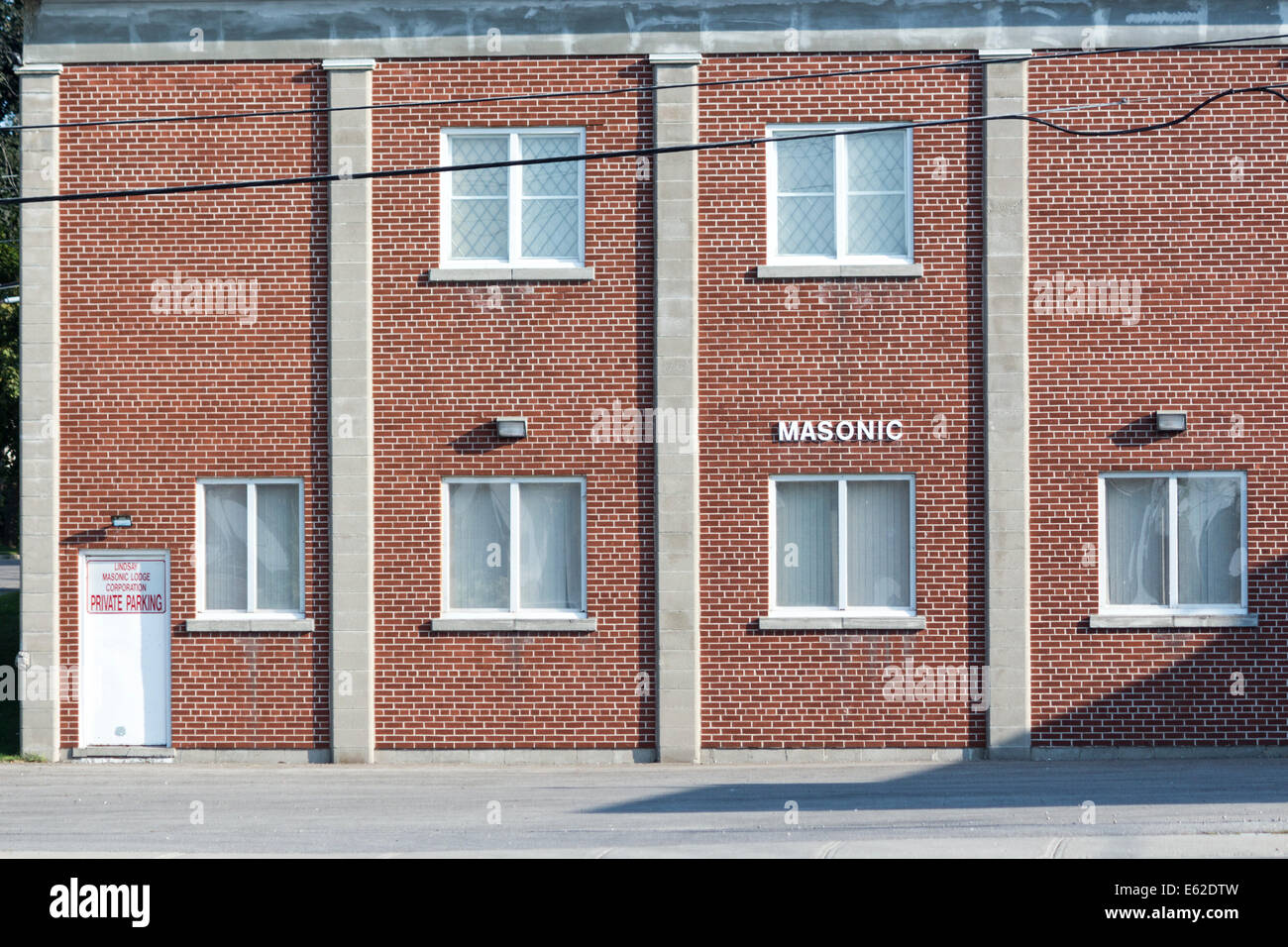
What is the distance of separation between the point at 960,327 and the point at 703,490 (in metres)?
3.65

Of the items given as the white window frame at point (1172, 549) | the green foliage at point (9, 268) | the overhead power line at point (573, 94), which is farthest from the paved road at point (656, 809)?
the green foliage at point (9, 268)

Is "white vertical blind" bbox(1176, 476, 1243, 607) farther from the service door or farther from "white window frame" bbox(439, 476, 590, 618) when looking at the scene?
the service door

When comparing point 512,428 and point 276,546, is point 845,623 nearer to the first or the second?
point 512,428

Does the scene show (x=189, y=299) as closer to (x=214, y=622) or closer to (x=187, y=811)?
(x=214, y=622)

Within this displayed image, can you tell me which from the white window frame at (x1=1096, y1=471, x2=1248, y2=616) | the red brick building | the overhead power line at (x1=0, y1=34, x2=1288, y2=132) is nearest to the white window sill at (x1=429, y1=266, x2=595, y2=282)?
the red brick building

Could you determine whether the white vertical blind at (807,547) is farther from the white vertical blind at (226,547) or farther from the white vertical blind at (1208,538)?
the white vertical blind at (226,547)

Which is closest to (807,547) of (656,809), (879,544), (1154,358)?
(879,544)

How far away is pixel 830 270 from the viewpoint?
19375 millimetres

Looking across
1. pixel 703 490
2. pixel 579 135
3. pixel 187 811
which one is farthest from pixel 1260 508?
pixel 187 811

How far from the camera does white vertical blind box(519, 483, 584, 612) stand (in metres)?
19.7

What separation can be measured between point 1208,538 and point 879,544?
12.9 ft

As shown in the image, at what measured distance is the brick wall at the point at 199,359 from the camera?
19.7 meters

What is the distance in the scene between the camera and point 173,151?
19.8m

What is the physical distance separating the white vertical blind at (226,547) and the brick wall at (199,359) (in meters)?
0.25
